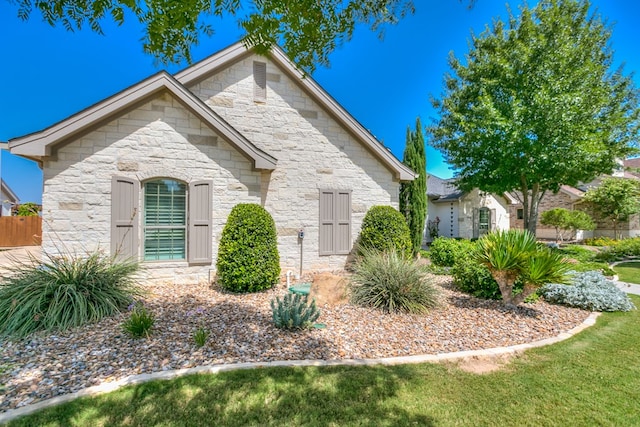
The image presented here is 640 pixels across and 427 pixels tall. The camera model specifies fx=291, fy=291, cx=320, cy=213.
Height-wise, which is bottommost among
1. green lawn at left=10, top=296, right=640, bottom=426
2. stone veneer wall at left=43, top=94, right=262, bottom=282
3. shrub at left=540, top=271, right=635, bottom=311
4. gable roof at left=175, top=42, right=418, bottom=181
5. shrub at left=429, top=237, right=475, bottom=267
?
green lawn at left=10, top=296, right=640, bottom=426

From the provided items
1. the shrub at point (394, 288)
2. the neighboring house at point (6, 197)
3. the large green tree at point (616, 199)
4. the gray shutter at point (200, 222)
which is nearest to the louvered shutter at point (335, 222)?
the shrub at point (394, 288)

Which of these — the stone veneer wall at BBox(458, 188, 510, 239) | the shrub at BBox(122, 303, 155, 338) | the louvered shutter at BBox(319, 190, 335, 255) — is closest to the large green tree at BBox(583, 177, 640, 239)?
the stone veneer wall at BBox(458, 188, 510, 239)

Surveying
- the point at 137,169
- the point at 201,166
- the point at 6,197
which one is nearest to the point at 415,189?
the point at 201,166

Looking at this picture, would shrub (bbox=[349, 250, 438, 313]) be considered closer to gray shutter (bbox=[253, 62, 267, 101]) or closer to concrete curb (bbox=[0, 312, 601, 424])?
concrete curb (bbox=[0, 312, 601, 424])

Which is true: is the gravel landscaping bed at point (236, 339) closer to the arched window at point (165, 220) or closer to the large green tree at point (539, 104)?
the arched window at point (165, 220)

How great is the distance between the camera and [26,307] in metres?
4.30

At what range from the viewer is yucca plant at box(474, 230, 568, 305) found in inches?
198

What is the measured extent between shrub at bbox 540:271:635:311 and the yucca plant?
99 centimetres

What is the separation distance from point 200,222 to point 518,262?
22.0 feet

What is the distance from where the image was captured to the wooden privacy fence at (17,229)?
16.0m

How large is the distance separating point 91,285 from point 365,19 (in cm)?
610

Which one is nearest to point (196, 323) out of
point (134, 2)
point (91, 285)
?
point (91, 285)

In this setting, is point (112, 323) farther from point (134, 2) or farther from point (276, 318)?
point (134, 2)

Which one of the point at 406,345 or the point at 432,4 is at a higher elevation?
the point at 432,4
